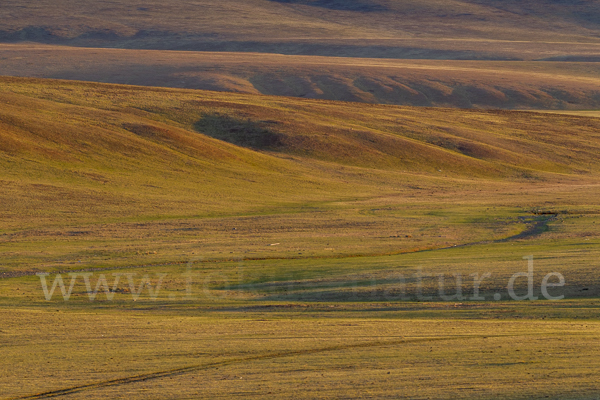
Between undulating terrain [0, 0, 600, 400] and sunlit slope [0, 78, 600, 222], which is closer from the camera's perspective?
undulating terrain [0, 0, 600, 400]

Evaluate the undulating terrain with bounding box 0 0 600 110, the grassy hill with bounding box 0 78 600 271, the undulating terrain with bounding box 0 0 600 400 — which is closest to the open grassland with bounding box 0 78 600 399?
the undulating terrain with bounding box 0 0 600 400

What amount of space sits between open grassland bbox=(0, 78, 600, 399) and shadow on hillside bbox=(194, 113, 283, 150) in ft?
0.89

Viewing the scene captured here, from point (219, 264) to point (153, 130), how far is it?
34.8m

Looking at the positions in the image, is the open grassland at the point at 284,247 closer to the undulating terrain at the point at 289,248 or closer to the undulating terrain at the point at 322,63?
the undulating terrain at the point at 289,248

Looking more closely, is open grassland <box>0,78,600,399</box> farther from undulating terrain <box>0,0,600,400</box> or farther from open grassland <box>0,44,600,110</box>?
open grassland <box>0,44,600,110</box>

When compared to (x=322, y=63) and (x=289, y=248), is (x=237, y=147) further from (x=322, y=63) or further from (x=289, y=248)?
(x=322, y=63)

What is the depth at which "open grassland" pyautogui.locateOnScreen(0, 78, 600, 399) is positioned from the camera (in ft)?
50.3

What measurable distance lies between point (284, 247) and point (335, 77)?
92.2 m

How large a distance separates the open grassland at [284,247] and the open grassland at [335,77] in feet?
107

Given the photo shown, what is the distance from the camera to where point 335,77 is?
406 feet

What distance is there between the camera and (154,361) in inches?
633

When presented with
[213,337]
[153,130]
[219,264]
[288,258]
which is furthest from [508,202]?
[213,337]

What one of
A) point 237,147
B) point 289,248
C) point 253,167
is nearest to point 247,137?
point 237,147

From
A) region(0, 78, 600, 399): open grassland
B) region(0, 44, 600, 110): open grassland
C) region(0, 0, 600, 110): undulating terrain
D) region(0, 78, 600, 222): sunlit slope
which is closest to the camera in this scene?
region(0, 78, 600, 399): open grassland
